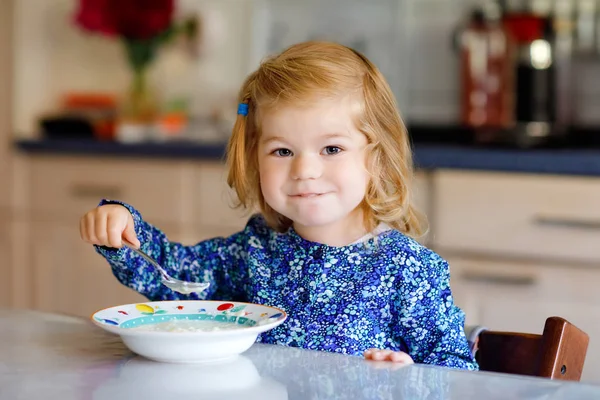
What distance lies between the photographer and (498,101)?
8.29ft

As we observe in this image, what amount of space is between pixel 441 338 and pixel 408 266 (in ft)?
0.35

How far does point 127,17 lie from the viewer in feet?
9.27

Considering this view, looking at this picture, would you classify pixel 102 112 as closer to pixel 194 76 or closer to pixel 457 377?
pixel 194 76

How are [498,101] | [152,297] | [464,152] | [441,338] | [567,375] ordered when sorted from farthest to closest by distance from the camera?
[498,101] → [464,152] → [152,297] → [441,338] → [567,375]

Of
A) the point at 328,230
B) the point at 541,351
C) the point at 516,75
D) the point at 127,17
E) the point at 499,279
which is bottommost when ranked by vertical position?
the point at 499,279

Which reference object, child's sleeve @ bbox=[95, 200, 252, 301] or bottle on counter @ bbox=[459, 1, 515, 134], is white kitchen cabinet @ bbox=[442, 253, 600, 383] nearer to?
bottle on counter @ bbox=[459, 1, 515, 134]

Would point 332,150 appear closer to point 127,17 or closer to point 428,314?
point 428,314

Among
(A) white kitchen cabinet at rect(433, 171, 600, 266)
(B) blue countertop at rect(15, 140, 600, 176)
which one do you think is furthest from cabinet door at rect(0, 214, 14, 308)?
(A) white kitchen cabinet at rect(433, 171, 600, 266)

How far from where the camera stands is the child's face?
1.14 meters

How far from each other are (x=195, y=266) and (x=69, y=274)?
1.62 metres

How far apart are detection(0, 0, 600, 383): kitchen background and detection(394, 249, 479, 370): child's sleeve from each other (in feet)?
3.16

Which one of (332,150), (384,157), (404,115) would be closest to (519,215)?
(404,115)

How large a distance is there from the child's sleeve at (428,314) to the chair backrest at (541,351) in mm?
42

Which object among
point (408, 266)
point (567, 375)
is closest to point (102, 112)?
point (408, 266)
